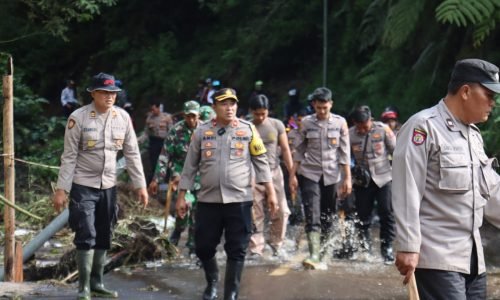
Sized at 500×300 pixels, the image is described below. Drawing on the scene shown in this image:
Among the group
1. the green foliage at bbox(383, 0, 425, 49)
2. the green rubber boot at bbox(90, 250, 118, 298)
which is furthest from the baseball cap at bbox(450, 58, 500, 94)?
the green foliage at bbox(383, 0, 425, 49)

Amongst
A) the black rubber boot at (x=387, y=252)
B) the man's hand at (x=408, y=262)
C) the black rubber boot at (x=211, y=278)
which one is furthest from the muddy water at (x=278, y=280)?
the man's hand at (x=408, y=262)

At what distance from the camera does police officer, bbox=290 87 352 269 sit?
31.8 feet

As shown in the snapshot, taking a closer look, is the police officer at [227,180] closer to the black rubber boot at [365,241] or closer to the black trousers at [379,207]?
the black trousers at [379,207]

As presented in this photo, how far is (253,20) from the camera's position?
2434cm

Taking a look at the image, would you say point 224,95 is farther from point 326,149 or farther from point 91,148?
point 326,149

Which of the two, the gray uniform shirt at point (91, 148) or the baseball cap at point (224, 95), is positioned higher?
the baseball cap at point (224, 95)

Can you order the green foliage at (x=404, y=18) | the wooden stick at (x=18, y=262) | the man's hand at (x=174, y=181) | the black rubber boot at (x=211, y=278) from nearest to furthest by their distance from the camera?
the black rubber boot at (x=211, y=278)
the wooden stick at (x=18, y=262)
the man's hand at (x=174, y=181)
the green foliage at (x=404, y=18)

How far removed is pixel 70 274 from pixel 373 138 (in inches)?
147

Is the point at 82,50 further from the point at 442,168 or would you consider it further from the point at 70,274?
the point at 442,168

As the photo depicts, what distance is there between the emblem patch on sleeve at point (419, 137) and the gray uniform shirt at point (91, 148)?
3.77 m

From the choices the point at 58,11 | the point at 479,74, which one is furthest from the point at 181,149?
the point at 479,74

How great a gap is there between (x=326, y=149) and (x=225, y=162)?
2464mm

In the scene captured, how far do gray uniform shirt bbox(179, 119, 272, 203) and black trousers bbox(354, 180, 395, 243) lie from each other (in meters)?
2.84

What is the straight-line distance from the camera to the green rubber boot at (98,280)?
312 inches
